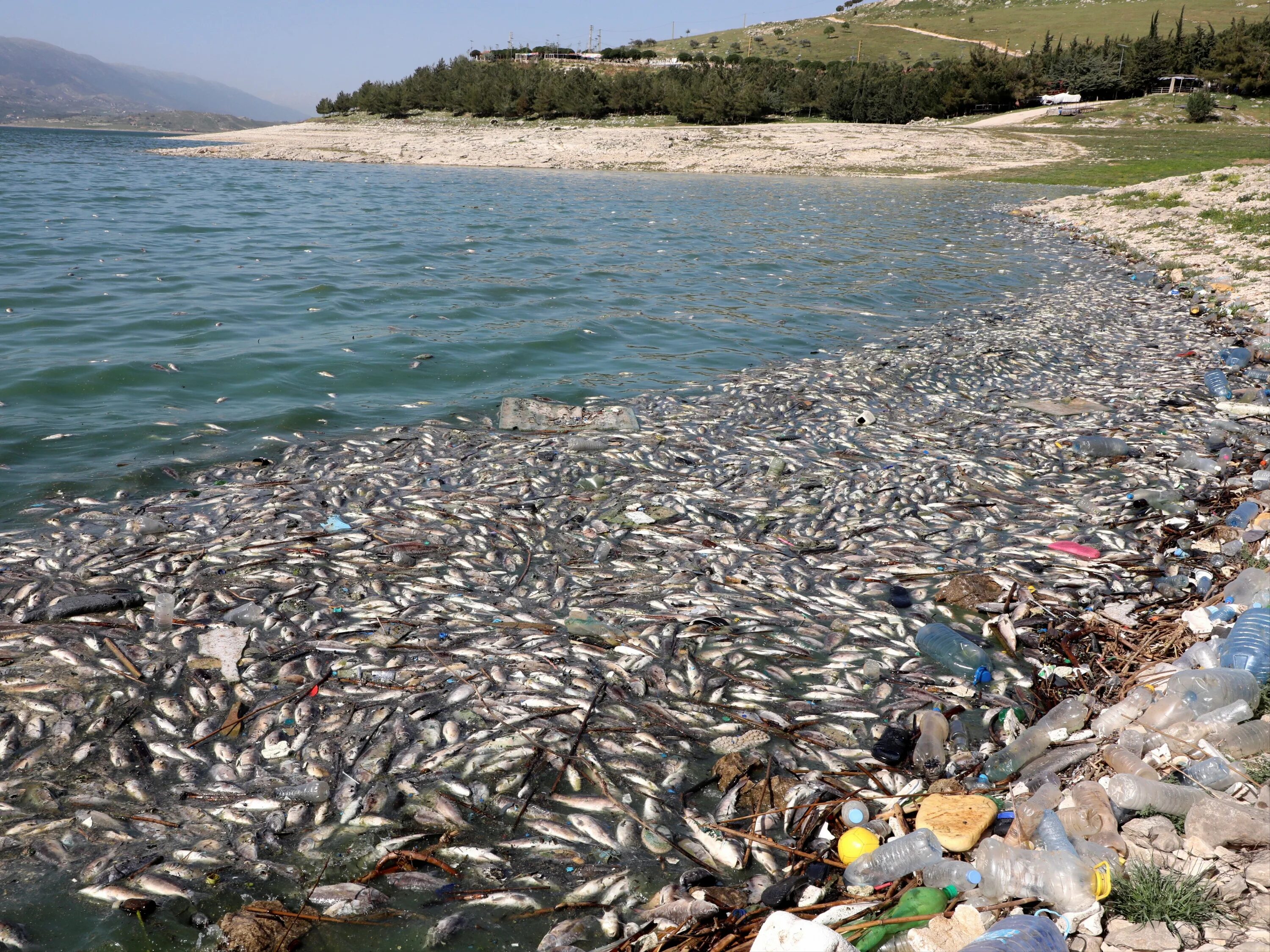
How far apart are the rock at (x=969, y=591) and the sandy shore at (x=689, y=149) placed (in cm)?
5221

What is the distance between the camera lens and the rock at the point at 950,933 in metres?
3.80

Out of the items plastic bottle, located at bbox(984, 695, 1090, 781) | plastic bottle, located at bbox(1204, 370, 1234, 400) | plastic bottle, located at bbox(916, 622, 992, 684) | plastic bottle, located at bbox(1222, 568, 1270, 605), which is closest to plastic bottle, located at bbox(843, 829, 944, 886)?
plastic bottle, located at bbox(984, 695, 1090, 781)

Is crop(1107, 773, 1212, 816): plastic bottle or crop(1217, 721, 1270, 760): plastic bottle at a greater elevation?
crop(1217, 721, 1270, 760): plastic bottle

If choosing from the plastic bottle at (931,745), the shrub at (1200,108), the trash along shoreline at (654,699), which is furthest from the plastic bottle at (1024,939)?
the shrub at (1200,108)

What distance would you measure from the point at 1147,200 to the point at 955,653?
3430 cm

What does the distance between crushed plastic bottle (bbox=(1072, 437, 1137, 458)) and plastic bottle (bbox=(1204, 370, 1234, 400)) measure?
11.9 feet

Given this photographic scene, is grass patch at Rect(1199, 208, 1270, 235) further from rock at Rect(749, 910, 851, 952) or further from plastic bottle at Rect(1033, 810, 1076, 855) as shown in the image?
rock at Rect(749, 910, 851, 952)

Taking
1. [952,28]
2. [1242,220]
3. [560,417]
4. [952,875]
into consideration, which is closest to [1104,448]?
[560,417]

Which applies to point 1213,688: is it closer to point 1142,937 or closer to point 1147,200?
point 1142,937

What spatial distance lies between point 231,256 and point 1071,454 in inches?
941

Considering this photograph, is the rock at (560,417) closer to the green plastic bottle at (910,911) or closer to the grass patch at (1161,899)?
the green plastic bottle at (910,911)

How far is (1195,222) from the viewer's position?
27328 millimetres

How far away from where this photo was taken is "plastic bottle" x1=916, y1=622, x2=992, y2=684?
21.4 ft

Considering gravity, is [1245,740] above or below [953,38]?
below
